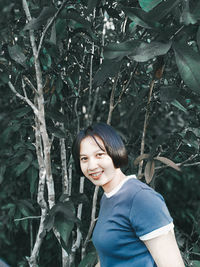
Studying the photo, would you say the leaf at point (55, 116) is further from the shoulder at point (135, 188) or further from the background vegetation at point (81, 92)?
the shoulder at point (135, 188)

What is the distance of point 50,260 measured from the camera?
2.02 m

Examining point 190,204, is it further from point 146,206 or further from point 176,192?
point 146,206

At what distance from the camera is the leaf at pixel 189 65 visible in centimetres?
81

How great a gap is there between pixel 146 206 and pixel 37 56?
23.6 inches

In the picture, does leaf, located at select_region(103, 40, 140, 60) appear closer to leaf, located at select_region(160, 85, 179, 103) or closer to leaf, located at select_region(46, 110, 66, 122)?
leaf, located at select_region(160, 85, 179, 103)

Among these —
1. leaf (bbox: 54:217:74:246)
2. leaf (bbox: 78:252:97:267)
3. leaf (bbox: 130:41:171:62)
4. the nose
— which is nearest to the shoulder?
the nose

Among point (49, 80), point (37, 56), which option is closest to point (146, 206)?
point (37, 56)

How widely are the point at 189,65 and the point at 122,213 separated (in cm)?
44

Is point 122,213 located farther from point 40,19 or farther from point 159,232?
point 40,19

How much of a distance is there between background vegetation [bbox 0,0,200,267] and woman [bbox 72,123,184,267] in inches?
4.4

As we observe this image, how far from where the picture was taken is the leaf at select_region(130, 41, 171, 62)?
821mm

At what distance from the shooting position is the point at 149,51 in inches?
32.5

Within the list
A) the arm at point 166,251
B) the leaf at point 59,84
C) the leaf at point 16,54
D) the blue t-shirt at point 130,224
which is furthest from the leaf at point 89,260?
the leaf at point 16,54

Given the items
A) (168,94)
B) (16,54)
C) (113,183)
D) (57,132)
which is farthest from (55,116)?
(168,94)
